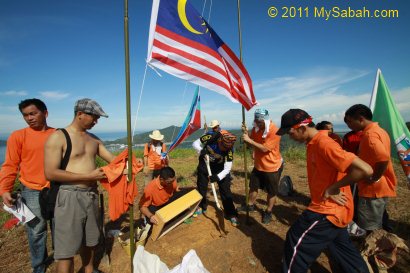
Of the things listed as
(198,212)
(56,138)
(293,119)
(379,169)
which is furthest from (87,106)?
(379,169)

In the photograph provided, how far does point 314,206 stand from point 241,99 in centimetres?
201

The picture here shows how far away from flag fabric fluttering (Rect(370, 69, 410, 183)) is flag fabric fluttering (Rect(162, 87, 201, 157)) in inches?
122

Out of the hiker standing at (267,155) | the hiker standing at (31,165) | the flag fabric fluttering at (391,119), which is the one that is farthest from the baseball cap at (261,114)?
the hiker standing at (31,165)

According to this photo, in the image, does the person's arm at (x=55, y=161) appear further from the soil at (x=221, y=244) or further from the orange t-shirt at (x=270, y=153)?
the orange t-shirt at (x=270, y=153)

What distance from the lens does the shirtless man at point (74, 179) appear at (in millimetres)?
2479

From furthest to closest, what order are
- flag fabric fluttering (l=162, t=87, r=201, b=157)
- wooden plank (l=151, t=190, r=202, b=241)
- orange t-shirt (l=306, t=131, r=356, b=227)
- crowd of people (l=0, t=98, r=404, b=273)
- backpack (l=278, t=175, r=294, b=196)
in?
backpack (l=278, t=175, r=294, b=196) < flag fabric fluttering (l=162, t=87, r=201, b=157) < wooden plank (l=151, t=190, r=202, b=241) < crowd of people (l=0, t=98, r=404, b=273) < orange t-shirt (l=306, t=131, r=356, b=227)

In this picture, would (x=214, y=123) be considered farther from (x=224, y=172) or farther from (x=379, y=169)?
(x=379, y=169)

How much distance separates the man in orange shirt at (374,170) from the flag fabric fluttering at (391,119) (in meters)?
0.65

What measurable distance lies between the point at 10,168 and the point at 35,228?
0.83 metres

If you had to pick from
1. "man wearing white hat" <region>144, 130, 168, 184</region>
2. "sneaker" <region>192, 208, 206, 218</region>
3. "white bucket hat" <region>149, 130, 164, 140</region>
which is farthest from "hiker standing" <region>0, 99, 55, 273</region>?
"white bucket hat" <region>149, 130, 164, 140</region>

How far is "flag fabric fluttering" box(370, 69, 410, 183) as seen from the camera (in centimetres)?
351

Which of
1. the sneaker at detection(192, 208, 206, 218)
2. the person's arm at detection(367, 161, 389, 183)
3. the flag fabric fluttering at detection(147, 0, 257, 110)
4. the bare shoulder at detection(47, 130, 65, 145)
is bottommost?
the sneaker at detection(192, 208, 206, 218)

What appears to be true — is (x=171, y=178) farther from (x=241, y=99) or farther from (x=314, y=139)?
(x=314, y=139)

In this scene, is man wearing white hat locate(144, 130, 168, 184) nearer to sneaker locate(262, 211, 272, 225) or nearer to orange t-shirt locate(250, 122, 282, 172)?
orange t-shirt locate(250, 122, 282, 172)
